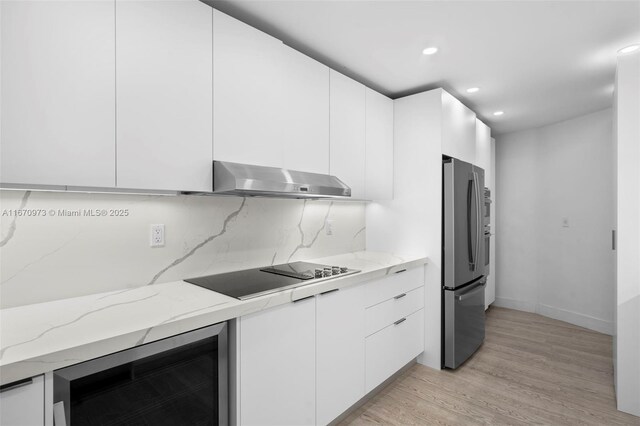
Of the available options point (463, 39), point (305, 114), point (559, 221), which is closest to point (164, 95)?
point (305, 114)

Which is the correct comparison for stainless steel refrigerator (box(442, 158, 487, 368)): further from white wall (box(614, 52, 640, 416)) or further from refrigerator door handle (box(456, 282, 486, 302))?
white wall (box(614, 52, 640, 416))

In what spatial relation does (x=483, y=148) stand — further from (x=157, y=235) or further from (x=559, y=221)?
(x=157, y=235)

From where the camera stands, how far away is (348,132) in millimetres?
2594

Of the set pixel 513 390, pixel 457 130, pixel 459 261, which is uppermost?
pixel 457 130

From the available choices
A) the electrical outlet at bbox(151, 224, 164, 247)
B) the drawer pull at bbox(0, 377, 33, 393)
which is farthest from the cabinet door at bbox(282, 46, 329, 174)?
the drawer pull at bbox(0, 377, 33, 393)

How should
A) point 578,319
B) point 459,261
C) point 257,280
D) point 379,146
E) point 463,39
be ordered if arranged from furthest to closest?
point 578,319, point 379,146, point 459,261, point 463,39, point 257,280

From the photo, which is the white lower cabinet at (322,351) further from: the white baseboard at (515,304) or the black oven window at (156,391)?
the white baseboard at (515,304)

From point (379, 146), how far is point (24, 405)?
2.66 m

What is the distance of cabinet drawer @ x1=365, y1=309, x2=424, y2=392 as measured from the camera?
2234 mm

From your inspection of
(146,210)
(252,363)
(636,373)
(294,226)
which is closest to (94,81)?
(146,210)

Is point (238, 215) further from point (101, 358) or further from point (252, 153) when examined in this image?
point (101, 358)

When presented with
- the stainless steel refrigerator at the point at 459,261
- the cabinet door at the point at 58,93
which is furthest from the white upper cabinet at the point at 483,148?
the cabinet door at the point at 58,93

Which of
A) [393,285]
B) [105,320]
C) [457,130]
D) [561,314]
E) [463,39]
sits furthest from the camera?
[561,314]

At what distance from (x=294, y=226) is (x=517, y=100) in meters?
2.62
